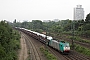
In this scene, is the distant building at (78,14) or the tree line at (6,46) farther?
the distant building at (78,14)

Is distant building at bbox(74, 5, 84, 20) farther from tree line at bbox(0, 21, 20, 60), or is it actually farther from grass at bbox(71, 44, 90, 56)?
tree line at bbox(0, 21, 20, 60)

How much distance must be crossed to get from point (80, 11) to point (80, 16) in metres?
6.34

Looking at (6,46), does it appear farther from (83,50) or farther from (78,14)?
(78,14)

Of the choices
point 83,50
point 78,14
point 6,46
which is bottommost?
point 83,50

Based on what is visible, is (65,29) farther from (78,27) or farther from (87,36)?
(87,36)

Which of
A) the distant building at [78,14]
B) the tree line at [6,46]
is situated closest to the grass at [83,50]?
the tree line at [6,46]

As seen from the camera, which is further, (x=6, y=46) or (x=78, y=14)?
(x=78, y=14)

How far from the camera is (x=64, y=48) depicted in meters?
35.7

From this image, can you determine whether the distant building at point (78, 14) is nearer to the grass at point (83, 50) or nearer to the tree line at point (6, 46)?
the grass at point (83, 50)

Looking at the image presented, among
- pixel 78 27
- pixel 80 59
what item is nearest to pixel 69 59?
pixel 80 59

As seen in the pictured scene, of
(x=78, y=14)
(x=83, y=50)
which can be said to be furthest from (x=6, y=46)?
(x=78, y=14)

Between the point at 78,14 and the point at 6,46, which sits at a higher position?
the point at 78,14

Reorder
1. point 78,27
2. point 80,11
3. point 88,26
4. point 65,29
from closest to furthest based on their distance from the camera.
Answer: point 88,26
point 78,27
point 65,29
point 80,11

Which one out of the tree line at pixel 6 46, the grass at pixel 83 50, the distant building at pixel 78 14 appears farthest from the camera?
the distant building at pixel 78 14
